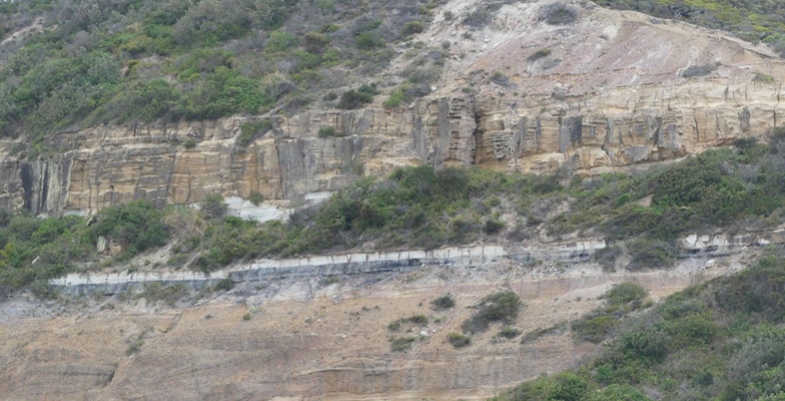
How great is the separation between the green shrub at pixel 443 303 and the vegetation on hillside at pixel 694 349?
503cm

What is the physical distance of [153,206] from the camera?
169 feet

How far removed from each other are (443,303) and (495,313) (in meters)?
1.80

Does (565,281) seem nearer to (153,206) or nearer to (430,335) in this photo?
(430,335)

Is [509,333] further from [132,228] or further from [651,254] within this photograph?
[132,228]

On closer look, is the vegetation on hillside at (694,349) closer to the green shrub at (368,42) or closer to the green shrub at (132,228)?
the green shrub at (132,228)

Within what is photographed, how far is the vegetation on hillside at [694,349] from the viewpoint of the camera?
111ft

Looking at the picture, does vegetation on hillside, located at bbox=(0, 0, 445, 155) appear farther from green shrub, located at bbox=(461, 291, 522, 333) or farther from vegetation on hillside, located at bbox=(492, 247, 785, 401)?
vegetation on hillside, located at bbox=(492, 247, 785, 401)

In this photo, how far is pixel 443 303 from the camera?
4191cm

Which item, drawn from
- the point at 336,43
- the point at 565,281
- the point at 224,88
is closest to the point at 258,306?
the point at 565,281

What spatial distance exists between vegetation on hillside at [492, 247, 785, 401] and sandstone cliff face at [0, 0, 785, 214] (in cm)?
922

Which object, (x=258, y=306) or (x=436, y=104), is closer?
(x=258, y=306)

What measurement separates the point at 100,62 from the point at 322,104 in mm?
10788

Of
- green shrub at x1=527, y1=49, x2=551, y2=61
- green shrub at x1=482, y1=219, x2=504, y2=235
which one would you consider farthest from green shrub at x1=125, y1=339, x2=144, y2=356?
green shrub at x1=527, y1=49, x2=551, y2=61

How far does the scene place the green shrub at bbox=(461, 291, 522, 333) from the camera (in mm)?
40562
